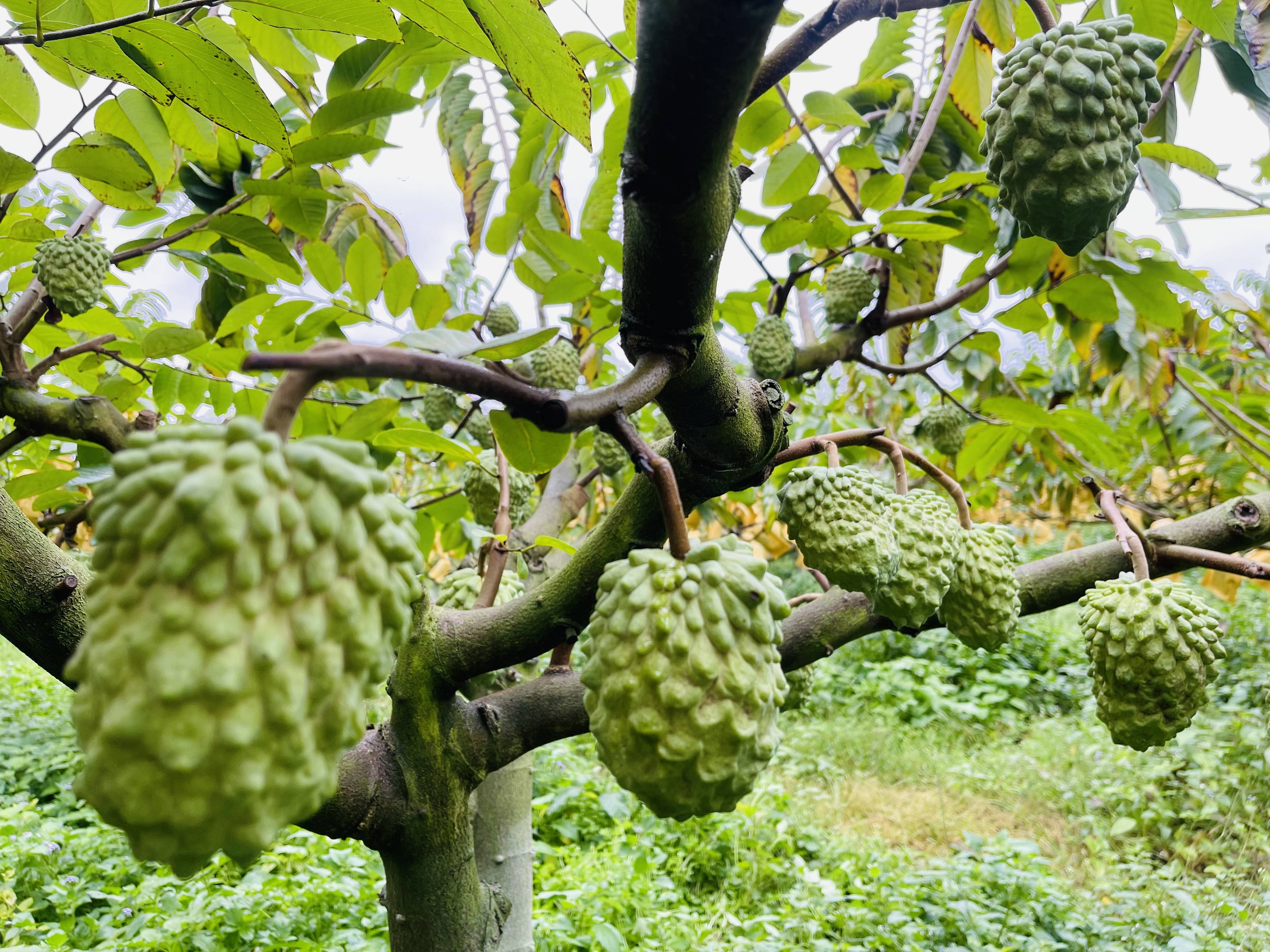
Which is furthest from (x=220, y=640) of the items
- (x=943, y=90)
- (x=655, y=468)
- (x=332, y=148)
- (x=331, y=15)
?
(x=943, y=90)

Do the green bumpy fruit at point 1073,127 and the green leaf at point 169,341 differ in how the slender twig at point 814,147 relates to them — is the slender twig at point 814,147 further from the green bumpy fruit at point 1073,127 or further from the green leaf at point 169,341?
the green leaf at point 169,341

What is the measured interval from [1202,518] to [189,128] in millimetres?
1803

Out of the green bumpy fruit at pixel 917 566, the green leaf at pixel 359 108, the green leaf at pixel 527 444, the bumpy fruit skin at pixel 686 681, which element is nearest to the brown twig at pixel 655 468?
the bumpy fruit skin at pixel 686 681

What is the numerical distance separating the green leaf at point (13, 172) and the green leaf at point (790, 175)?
1252mm

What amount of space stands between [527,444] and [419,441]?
16 cm

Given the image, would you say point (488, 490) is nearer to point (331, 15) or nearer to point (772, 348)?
point (772, 348)

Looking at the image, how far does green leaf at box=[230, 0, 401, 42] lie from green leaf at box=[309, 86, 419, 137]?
417 millimetres

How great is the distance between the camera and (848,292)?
2.10m

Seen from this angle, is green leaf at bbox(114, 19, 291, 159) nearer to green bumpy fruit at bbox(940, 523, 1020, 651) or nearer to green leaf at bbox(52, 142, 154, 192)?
green leaf at bbox(52, 142, 154, 192)

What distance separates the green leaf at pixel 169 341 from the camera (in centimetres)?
148

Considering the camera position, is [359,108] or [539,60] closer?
[539,60]

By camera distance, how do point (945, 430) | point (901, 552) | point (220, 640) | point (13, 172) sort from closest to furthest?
point (220, 640), point (901, 552), point (13, 172), point (945, 430)

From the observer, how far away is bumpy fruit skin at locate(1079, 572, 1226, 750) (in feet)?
3.80

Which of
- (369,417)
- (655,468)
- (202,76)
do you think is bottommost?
(655,468)
